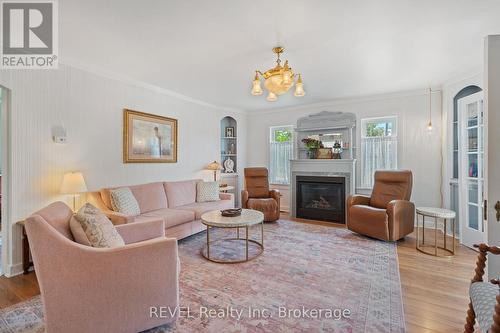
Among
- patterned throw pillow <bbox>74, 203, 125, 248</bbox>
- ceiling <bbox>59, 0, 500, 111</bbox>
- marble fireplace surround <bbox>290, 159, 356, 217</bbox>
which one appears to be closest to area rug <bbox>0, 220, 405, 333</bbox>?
patterned throw pillow <bbox>74, 203, 125, 248</bbox>

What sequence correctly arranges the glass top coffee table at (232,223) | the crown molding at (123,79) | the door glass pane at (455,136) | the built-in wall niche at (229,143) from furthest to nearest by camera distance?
the built-in wall niche at (229,143), the door glass pane at (455,136), the crown molding at (123,79), the glass top coffee table at (232,223)

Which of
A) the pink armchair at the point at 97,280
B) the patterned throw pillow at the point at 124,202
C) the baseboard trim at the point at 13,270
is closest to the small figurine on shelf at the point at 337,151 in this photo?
the patterned throw pillow at the point at 124,202

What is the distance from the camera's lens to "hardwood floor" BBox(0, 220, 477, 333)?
5.92 ft

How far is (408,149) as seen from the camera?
4.41 m

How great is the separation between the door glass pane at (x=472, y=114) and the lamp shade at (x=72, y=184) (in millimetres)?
5260

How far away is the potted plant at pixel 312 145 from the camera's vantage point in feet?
17.1

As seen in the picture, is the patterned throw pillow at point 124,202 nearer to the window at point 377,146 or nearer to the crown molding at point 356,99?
the crown molding at point 356,99

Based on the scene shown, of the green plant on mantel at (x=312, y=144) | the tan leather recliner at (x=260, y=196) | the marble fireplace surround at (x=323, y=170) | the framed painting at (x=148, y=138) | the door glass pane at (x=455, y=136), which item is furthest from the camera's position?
the green plant on mantel at (x=312, y=144)

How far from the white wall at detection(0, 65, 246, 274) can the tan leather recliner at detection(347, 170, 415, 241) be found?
10.8 feet

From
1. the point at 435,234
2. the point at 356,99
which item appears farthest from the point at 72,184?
the point at 356,99

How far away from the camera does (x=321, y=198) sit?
5098 millimetres

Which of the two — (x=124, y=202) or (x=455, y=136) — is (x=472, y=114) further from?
(x=124, y=202)

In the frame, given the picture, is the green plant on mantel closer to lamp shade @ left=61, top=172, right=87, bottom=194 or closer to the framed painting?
the framed painting

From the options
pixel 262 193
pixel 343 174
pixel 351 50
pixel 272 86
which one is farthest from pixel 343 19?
pixel 262 193
